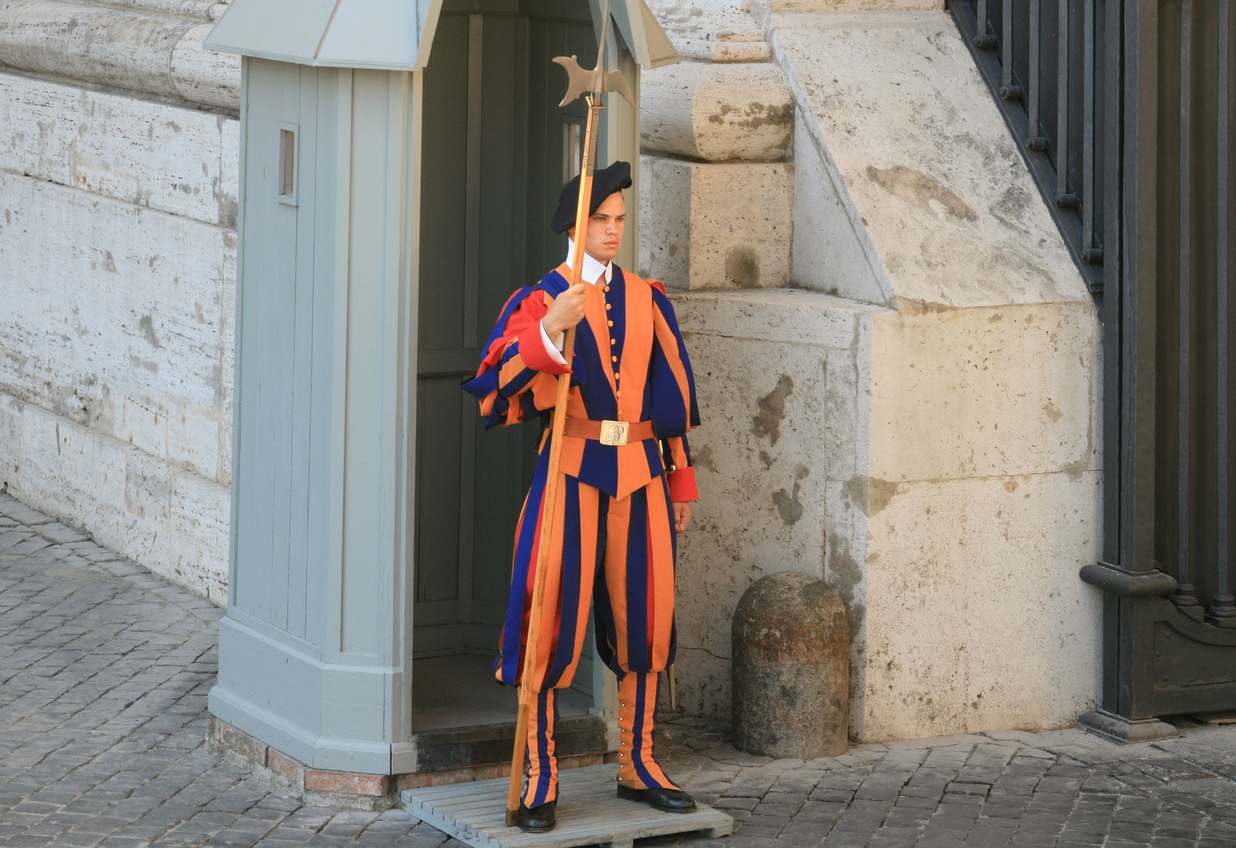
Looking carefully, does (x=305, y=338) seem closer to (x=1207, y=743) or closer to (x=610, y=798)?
(x=610, y=798)

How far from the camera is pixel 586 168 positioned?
5.79m

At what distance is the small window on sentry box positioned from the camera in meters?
6.34

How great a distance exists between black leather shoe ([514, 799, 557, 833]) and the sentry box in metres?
0.44

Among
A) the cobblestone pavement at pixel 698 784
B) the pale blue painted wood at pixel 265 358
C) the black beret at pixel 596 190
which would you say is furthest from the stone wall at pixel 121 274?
the black beret at pixel 596 190

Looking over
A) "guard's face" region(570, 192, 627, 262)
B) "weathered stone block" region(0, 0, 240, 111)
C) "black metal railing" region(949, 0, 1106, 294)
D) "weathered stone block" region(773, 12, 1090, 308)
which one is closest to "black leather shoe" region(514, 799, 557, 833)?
"guard's face" region(570, 192, 627, 262)

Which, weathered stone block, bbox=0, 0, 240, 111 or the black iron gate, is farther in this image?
weathered stone block, bbox=0, 0, 240, 111

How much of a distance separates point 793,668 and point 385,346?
1.60 m

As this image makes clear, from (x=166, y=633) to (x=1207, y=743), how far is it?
3.62 metres

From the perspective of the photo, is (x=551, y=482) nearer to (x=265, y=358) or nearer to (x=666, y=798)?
(x=666, y=798)

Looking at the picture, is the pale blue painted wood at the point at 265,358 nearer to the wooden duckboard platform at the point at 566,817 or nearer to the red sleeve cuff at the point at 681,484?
the wooden duckboard platform at the point at 566,817

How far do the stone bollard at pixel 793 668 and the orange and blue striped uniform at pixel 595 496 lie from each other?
646 millimetres

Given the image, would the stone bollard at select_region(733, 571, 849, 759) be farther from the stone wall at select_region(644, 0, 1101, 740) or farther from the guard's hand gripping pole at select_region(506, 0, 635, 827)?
the guard's hand gripping pole at select_region(506, 0, 635, 827)

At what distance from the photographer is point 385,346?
6148mm

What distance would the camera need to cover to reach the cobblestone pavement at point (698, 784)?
20.1 ft
